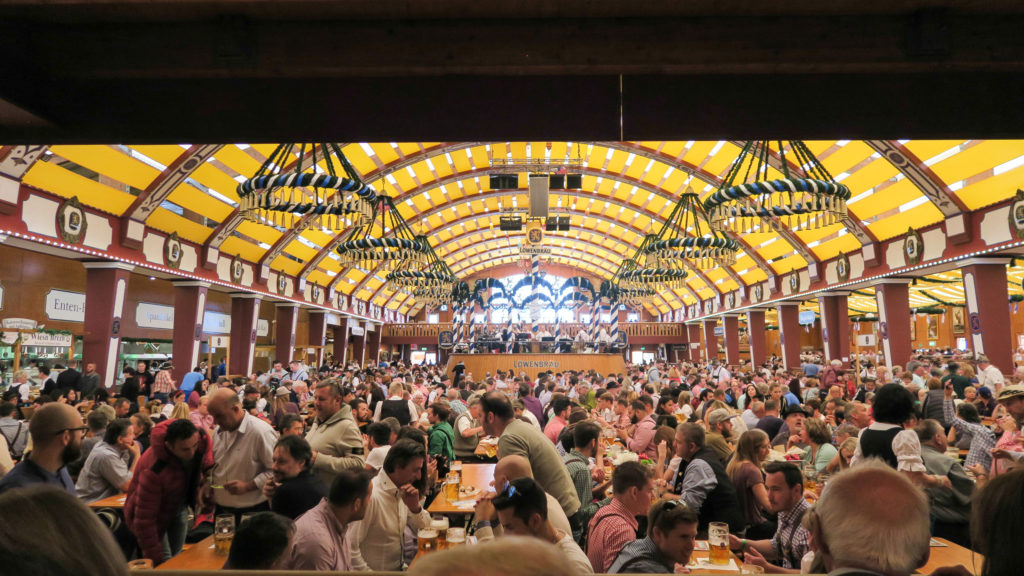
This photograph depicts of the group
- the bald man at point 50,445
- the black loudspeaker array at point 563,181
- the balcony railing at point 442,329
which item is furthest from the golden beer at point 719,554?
the balcony railing at point 442,329

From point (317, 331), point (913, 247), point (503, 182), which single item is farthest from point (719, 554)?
point (317, 331)

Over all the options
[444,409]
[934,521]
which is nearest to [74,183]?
[444,409]

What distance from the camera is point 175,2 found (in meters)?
2.60

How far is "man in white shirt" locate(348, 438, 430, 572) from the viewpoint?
295 centimetres

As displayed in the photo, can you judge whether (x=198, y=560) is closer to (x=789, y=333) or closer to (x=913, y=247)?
(x=913, y=247)

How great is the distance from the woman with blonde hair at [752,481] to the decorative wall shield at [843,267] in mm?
15043

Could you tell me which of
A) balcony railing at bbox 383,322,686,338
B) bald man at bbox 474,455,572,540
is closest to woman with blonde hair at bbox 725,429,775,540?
bald man at bbox 474,455,572,540

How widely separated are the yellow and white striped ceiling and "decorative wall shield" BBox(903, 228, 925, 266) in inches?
21.9

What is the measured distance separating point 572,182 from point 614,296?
6.51 metres

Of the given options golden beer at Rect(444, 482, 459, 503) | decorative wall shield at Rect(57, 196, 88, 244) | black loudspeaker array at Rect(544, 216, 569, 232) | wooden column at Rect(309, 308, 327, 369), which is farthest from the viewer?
wooden column at Rect(309, 308, 327, 369)

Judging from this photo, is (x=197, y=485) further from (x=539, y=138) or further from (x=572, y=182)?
(x=572, y=182)

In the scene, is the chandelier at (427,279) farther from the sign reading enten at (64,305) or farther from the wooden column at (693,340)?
the wooden column at (693,340)

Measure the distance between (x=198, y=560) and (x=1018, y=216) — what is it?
13148 mm

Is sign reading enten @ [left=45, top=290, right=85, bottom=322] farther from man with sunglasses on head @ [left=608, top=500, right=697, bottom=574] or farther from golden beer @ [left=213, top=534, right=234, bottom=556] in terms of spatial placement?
man with sunglasses on head @ [left=608, top=500, right=697, bottom=574]
